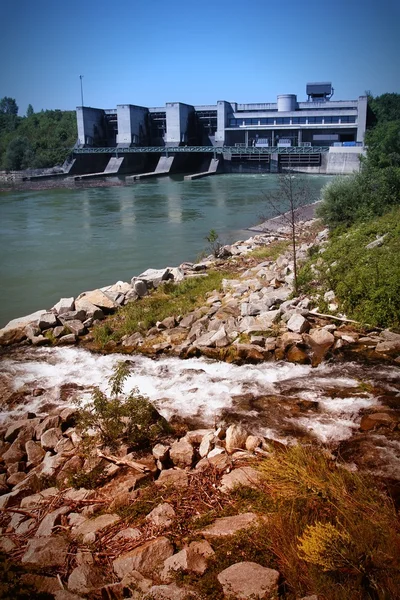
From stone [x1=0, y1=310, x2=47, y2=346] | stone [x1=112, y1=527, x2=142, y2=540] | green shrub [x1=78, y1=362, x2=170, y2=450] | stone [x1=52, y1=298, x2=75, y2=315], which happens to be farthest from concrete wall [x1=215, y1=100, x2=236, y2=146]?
stone [x1=112, y1=527, x2=142, y2=540]

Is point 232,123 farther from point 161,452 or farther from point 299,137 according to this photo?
point 161,452

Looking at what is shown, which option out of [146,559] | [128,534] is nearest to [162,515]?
[128,534]

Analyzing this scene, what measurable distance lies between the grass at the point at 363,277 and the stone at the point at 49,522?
5939 millimetres

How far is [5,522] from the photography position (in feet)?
13.4

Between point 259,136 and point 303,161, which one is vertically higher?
point 259,136

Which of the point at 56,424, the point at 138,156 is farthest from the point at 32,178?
the point at 56,424

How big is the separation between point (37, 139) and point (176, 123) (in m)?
20.4

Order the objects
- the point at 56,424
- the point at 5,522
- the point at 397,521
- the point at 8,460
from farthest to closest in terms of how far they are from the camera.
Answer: the point at 56,424 → the point at 8,460 → the point at 5,522 → the point at 397,521

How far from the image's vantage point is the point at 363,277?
885cm

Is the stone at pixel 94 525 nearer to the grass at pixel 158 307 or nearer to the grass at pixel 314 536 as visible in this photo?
the grass at pixel 314 536

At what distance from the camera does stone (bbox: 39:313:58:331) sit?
9641 mm

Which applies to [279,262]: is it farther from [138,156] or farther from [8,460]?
[138,156]

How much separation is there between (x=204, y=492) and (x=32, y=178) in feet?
165

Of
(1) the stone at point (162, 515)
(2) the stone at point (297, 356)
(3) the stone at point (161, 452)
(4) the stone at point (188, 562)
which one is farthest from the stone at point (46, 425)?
(2) the stone at point (297, 356)
